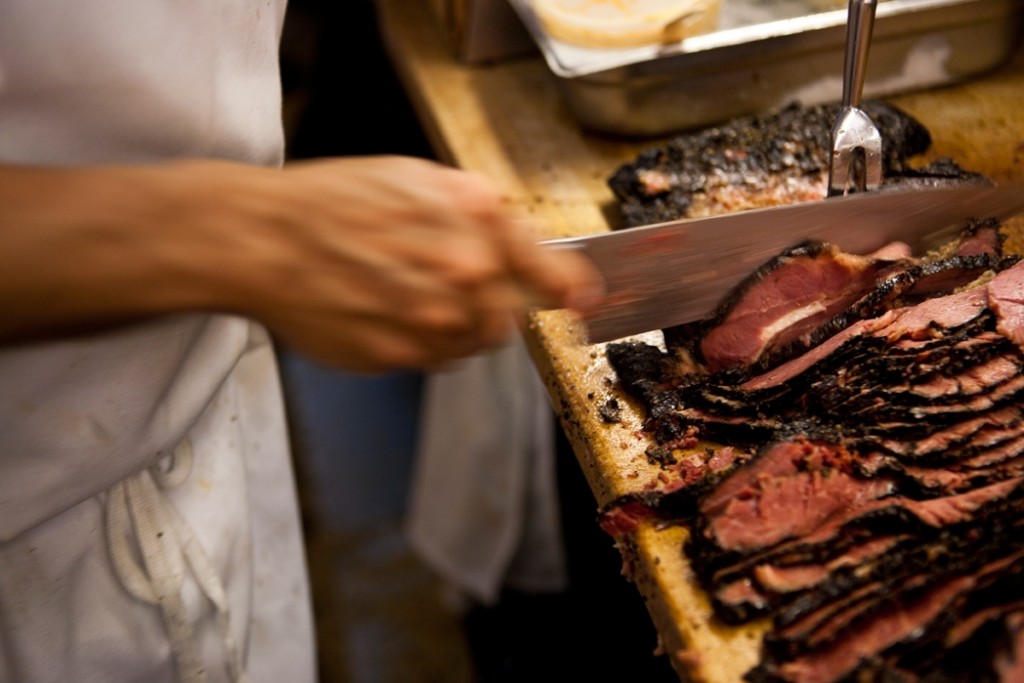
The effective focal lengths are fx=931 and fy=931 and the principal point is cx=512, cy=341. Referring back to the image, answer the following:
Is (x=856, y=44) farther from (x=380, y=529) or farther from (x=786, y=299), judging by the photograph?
(x=380, y=529)

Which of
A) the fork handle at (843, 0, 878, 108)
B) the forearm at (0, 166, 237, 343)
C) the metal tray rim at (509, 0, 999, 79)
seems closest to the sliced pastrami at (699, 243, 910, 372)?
the fork handle at (843, 0, 878, 108)

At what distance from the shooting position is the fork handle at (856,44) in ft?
5.92

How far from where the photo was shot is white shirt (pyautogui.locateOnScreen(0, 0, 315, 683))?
1.37 meters

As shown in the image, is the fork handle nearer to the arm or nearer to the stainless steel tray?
the stainless steel tray

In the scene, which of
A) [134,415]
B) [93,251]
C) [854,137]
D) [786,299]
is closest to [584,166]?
[854,137]

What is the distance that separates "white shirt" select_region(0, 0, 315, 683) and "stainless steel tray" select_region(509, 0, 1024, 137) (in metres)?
0.94

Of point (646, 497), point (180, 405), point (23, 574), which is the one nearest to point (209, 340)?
point (180, 405)

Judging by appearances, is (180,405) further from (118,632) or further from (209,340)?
(118,632)

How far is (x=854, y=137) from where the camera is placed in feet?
6.34

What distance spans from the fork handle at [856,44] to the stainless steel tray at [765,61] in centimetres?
47

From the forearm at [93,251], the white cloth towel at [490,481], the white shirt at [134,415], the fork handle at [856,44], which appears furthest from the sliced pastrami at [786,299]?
the white cloth towel at [490,481]

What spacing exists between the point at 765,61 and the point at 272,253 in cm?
178

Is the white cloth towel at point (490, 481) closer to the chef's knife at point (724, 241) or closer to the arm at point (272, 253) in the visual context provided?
the chef's knife at point (724, 241)

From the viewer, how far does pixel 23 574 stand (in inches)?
65.0
